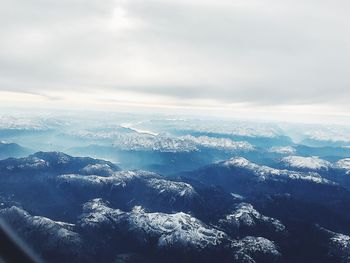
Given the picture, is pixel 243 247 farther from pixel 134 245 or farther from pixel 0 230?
pixel 0 230

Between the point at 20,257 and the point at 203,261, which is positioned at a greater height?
the point at 20,257

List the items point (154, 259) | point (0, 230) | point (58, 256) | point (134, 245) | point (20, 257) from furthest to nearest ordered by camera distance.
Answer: point (134, 245) → point (154, 259) → point (58, 256) → point (0, 230) → point (20, 257)

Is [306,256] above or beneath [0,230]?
beneath

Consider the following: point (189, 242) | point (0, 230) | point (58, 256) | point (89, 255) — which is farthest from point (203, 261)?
point (0, 230)

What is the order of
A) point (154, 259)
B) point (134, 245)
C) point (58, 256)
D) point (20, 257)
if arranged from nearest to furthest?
point (20, 257) < point (58, 256) < point (154, 259) < point (134, 245)

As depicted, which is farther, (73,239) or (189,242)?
(189,242)

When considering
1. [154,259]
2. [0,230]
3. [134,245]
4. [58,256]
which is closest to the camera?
[0,230]

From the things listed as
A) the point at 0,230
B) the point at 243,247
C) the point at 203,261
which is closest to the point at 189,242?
the point at 203,261

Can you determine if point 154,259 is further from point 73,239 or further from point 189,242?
point 73,239

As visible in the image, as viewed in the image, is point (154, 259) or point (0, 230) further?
point (154, 259)
